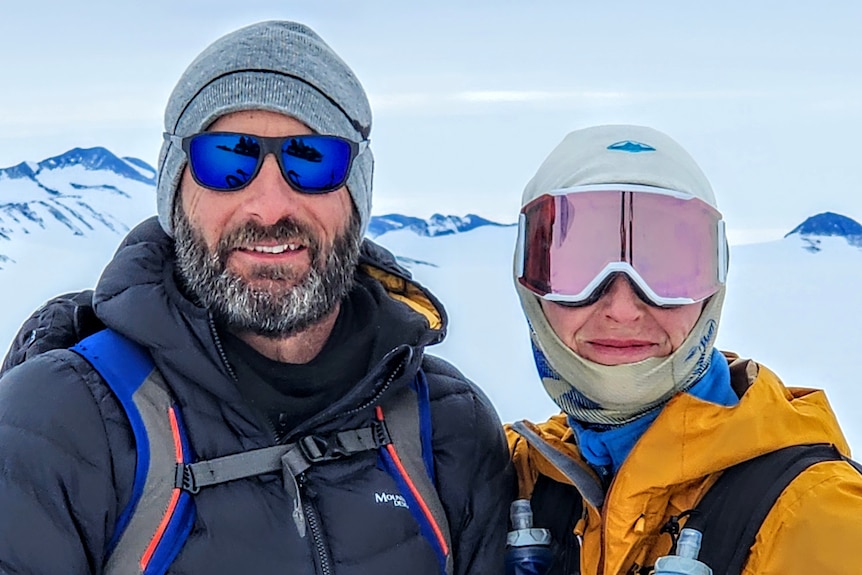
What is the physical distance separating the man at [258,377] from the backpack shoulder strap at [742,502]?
0.63 metres

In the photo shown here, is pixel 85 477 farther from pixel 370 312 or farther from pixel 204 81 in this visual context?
pixel 204 81

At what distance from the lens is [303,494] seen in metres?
2.11

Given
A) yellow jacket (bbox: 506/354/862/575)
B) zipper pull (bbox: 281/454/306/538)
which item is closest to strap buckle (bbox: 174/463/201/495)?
zipper pull (bbox: 281/454/306/538)

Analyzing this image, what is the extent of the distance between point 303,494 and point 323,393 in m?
0.28

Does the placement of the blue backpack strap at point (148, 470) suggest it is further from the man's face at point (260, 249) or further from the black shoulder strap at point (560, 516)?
the black shoulder strap at point (560, 516)

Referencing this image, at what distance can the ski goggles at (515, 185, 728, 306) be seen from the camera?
7.02ft

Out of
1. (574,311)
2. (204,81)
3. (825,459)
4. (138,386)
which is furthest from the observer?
(204,81)

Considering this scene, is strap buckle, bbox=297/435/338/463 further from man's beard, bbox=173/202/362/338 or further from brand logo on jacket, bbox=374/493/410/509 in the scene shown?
man's beard, bbox=173/202/362/338

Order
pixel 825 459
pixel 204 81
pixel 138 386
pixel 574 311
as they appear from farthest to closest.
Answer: pixel 204 81
pixel 574 311
pixel 138 386
pixel 825 459

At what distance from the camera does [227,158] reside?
2301 mm

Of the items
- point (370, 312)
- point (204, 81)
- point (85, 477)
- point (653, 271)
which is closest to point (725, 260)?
point (653, 271)

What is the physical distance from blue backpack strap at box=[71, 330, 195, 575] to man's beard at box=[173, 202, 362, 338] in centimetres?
29

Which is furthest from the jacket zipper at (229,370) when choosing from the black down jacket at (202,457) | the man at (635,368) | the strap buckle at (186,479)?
the man at (635,368)

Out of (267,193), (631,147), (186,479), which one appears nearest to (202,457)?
(186,479)
